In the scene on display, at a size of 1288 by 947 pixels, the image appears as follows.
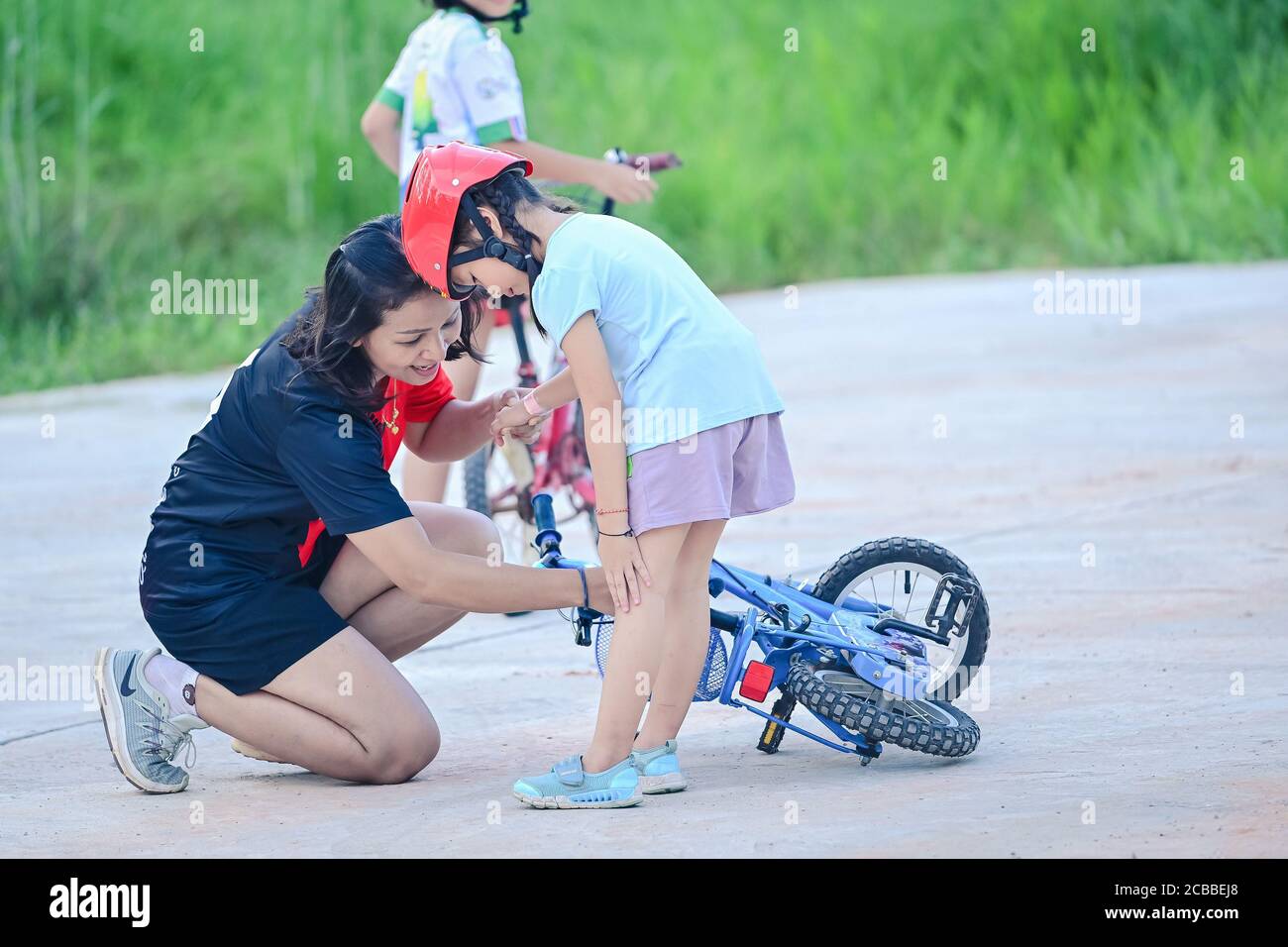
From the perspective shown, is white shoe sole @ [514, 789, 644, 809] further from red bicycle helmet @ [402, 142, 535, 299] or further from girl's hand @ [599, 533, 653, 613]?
red bicycle helmet @ [402, 142, 535, 299]

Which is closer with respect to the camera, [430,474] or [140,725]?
[140,725]

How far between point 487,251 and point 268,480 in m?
0.86

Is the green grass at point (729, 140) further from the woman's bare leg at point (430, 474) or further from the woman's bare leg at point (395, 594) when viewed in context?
the woman's bare leg at point (395, 594)

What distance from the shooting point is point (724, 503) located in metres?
4.04

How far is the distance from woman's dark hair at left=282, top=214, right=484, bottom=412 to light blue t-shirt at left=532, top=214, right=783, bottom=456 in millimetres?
388

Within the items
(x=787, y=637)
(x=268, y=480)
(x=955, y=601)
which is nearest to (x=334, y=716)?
(x=268, y=480)

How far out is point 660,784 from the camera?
4.13 meters

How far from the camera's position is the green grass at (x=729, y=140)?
13.8 meters

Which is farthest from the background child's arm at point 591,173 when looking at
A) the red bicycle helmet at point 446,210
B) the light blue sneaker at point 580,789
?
the light blue sneaker at point 580,789

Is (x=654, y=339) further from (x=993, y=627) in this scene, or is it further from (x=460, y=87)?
(x=460, y=87)

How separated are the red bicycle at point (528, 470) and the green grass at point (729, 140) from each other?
19.9 ft
